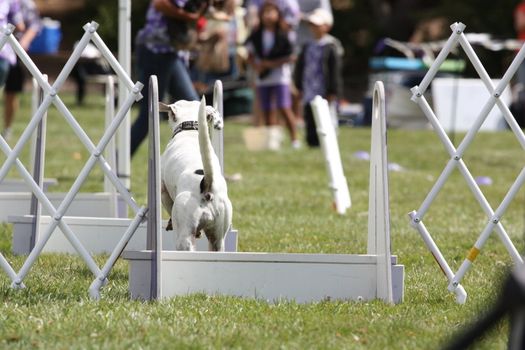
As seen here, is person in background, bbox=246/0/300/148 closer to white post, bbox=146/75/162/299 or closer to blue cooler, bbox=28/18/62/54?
blue cooler, bbox=28/18/62/54

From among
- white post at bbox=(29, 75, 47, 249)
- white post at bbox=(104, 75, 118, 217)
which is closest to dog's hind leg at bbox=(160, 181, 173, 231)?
white post at bbox=(29, 75, 47, 249)

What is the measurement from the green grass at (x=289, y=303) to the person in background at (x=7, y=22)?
46.1 inches

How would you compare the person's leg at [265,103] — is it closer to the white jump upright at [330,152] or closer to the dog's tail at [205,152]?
the white jump upright at [330,152]

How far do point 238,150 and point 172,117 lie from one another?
383 inches

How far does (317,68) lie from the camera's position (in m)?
16.7

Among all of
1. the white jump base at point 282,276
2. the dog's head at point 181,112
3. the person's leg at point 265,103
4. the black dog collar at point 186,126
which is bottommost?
the person's leg at point 265,103

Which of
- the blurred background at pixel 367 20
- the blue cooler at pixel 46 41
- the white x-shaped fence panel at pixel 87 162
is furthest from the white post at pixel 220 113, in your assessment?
the blurred background at pixel 367 20

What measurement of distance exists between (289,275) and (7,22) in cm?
609

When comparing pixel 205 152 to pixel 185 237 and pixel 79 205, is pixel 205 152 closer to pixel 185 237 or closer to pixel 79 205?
pixel 185 237

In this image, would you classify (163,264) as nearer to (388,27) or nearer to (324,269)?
(324,269)

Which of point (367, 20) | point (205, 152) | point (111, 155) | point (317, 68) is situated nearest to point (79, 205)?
point (111, 155)

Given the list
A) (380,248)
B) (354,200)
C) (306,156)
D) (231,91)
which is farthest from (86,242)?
(231,91)

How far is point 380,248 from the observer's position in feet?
18.3

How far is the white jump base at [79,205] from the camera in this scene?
7.85 m
